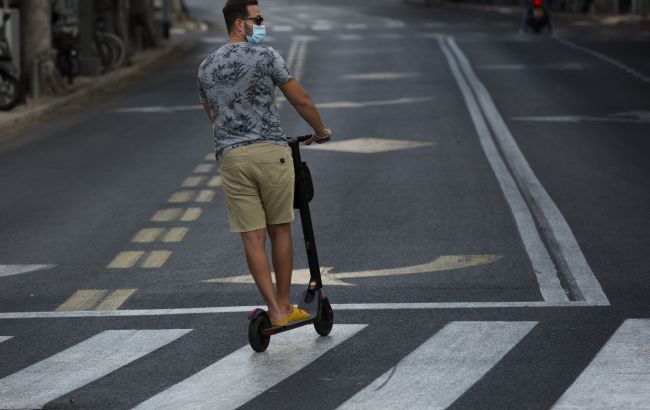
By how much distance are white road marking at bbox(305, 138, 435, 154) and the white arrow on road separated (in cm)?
786

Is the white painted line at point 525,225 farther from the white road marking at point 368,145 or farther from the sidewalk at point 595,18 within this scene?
the sidewalk at point 595,18

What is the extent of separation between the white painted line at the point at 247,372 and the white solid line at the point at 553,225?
6.27 ft

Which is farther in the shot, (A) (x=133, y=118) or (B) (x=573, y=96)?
(B) (x=573, y=96)

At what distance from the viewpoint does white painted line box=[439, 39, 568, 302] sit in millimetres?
10327

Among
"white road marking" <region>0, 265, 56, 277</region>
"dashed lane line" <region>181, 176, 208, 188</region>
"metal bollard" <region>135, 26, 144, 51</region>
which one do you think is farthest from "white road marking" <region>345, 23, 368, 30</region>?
"white road marking" <region>0, 265, 56, 277</region>

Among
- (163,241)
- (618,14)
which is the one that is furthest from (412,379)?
(618,14)

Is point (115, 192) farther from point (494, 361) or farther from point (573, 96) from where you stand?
point (573, 96)

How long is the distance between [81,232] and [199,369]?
218 inches

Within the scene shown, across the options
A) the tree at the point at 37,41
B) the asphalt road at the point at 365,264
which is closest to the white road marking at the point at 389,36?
the tree at the point at 37,41

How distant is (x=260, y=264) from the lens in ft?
28.6

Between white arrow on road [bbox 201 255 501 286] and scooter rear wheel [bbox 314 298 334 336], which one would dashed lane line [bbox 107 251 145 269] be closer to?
white arrow on road [bbox 201 255 501 286]

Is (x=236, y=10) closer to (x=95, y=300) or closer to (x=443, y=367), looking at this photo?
(x=443, y=367)

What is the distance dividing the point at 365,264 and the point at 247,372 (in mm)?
3508

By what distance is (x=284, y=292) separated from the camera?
887 cm
